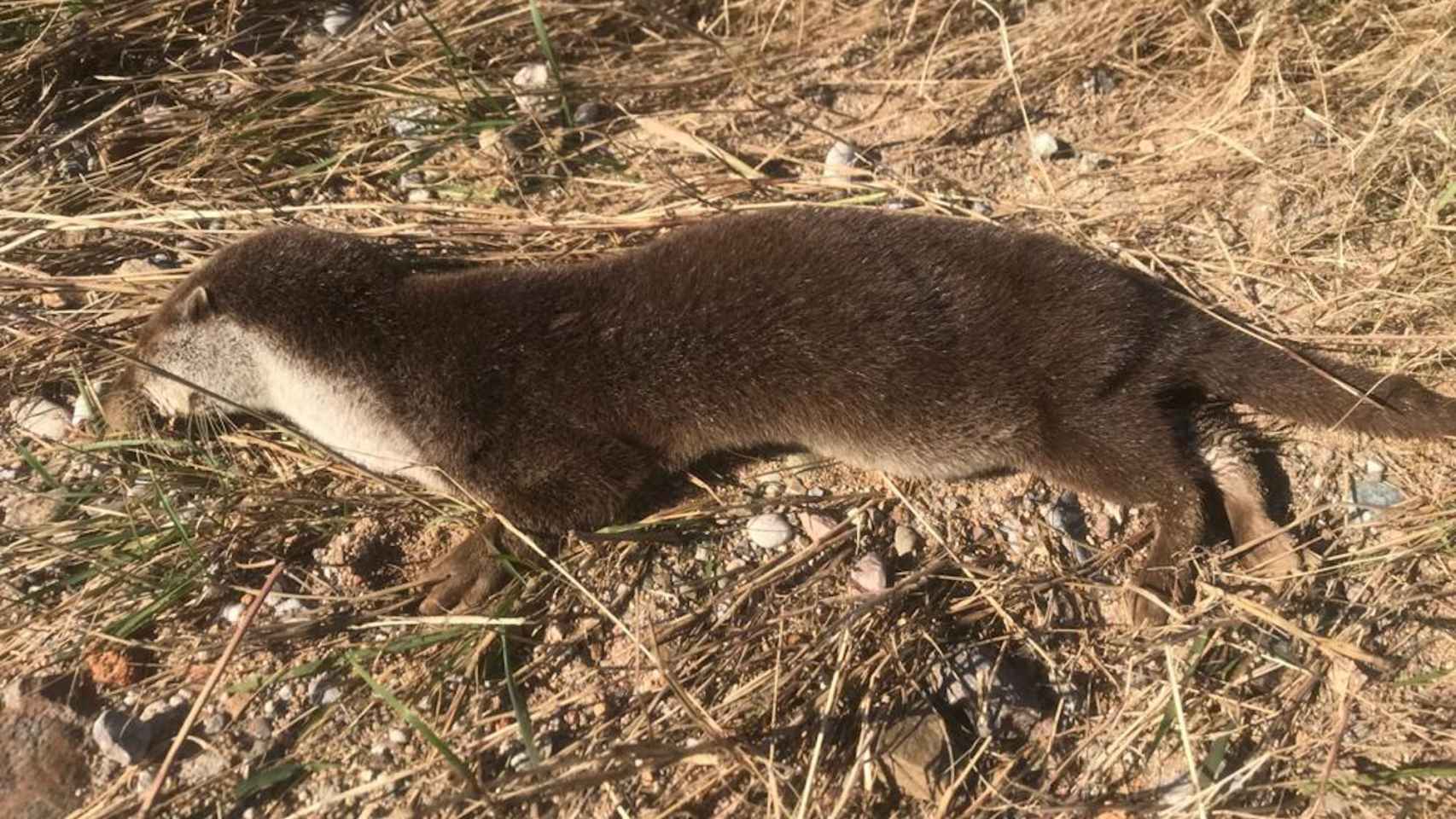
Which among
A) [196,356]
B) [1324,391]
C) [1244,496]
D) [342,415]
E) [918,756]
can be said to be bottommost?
[918,756]

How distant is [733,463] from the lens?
2906 mm

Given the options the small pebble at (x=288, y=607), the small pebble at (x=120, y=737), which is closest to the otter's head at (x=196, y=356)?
the small pebble at (x=288, y=607)

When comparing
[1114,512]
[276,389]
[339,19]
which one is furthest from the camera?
[339,19]

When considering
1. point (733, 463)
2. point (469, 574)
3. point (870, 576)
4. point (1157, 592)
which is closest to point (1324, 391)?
point (1157, 592)

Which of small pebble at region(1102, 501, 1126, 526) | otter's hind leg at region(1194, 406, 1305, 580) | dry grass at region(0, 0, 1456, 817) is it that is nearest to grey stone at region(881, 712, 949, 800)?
dry grass at region(0, 0, 1456, 817)

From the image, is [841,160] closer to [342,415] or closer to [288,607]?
[342,415]

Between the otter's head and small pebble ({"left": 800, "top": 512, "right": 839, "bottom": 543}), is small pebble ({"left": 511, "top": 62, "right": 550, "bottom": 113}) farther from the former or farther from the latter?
small pebble ({"left": 800, "top": 512, "right": 839, "bottom": 543})

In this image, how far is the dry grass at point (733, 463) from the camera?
237 cm

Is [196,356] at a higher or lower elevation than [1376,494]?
higher

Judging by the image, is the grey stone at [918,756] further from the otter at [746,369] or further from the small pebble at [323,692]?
the small pebble at [323,692]

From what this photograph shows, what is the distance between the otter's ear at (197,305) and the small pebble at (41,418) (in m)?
0.74

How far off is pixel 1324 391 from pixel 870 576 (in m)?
1.38

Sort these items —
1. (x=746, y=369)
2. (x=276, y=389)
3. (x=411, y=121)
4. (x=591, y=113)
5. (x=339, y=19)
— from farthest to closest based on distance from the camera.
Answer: (x=339, y=19), (x=591, y=113), (x=411, y=121), (x=276, y=389), (x=746, y=369)

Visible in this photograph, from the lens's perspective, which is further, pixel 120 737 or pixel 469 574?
pixel 469 574
